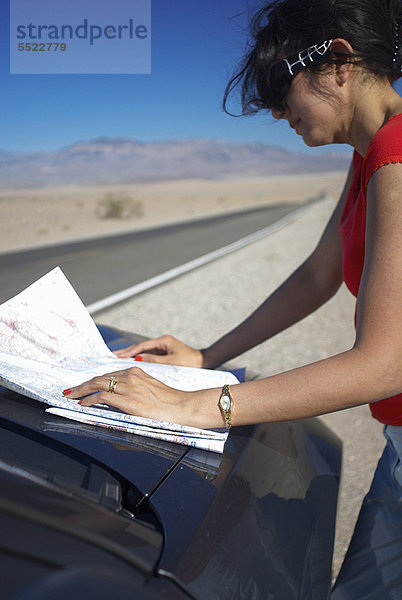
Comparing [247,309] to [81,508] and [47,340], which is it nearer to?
[47,340]

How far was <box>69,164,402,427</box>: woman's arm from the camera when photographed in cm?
114

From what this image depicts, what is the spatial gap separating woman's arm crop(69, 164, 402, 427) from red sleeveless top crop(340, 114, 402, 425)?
44mm

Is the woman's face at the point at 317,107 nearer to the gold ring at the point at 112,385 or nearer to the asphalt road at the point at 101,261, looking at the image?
the gold ring at the point at 112,385

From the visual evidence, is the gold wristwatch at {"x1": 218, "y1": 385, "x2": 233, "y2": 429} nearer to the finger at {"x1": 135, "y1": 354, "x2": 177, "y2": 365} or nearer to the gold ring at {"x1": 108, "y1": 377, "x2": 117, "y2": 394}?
the gold ring at {"x1": 108, "y1": 377, "x2": 117, "y2": 394}

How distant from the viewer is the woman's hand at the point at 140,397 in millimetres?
1292

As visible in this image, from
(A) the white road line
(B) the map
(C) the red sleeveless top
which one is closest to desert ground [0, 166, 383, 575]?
(A) the white road line

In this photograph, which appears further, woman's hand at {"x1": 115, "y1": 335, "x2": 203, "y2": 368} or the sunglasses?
woman's hand at {"x1": 115, "y1": 335, "x2": 203, "y2": 368}

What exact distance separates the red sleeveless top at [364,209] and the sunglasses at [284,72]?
0.27 meters

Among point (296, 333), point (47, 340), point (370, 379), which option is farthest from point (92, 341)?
point (296, 333)

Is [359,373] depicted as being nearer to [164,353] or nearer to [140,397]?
[140,397]

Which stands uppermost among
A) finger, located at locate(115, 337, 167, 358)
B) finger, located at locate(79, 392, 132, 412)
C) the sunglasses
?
the sunglasses

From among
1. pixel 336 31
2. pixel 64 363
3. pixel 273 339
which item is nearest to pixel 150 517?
pixel 64 363

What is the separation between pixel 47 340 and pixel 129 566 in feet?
2.80

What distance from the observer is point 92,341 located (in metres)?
1.76
